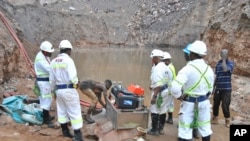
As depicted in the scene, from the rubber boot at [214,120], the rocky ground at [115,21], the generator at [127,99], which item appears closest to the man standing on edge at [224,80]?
the rubber boot at [214,120]

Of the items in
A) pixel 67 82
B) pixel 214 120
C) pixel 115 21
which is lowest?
pixel 214 120

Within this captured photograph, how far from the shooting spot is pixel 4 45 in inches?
573

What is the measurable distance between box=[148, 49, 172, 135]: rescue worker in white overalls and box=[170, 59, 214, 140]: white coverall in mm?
1499

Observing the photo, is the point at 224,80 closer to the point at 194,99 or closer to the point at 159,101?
the point at 159,101

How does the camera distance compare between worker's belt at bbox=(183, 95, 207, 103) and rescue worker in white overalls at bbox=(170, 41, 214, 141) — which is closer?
rescue worker in white overalls at bbox=(170, 41, 214, 141)

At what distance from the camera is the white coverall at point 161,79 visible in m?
7.46

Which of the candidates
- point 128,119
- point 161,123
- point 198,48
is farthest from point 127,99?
point 198,48

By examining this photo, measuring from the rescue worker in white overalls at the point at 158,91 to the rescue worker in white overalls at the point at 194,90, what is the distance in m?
1.50

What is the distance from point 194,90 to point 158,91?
1628mm

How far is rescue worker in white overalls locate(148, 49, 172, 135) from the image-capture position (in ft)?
24.5

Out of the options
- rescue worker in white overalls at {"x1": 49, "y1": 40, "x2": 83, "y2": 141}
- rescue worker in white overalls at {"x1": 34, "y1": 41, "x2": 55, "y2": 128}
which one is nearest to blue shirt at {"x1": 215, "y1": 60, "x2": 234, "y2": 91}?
rescue worker in white overalls at {"x1": 49, "y1": 40, "x2": 83, "y2": 141}

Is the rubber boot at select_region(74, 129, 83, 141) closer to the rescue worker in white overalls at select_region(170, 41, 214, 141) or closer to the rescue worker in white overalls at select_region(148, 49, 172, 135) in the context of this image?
the rescue worker in white overalls at select_region(148, 49, 172, 135)

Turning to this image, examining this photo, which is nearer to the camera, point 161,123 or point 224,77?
point 161,123

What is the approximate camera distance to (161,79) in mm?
7473
